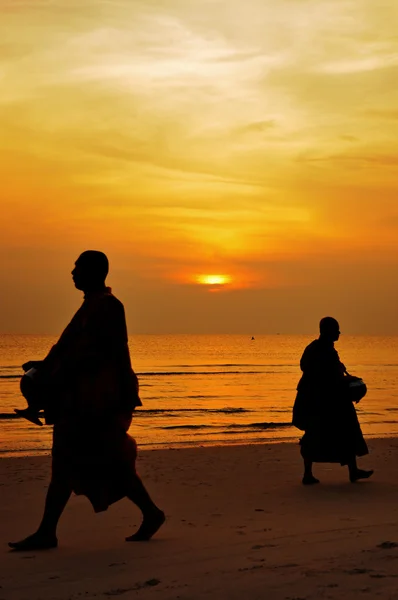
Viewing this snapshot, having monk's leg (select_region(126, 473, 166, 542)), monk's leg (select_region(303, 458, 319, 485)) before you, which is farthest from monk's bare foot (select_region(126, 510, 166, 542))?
monk's leg (select_region(303, 458, 319, 485))

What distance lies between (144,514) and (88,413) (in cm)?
90

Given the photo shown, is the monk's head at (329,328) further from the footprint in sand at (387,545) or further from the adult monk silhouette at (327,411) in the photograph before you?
the footprint in sand at (387,545)

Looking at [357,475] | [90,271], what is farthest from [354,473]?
[90,271]

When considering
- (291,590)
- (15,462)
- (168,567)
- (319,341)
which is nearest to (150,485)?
(319,341)

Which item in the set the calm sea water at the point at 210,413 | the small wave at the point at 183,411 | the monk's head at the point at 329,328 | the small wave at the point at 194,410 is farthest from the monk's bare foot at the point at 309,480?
the small wave at the point at 194,410

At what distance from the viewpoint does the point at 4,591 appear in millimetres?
4918

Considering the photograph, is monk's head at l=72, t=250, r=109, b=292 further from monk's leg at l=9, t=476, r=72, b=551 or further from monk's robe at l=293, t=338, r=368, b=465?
monk's robe at l=293, t=338, r=368, b=465

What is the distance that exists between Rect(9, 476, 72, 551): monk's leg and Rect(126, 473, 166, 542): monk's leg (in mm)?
486

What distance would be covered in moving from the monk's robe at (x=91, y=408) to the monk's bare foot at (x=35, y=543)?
0.39m

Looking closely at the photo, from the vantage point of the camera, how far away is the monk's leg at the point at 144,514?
20.5 ft

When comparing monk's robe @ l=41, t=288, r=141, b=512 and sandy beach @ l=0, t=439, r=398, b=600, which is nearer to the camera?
sandy beach @ l=0, t=439, r=398, b=600

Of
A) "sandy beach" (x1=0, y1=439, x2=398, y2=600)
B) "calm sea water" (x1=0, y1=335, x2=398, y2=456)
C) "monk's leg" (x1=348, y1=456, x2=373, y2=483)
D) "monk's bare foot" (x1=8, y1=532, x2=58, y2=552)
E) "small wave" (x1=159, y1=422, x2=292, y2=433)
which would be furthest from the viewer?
"small wave" (x1=159, y1=422, x2=292, y2=433)

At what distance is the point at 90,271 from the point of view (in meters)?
6.25

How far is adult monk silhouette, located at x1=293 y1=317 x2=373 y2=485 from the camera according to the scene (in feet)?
31.8
